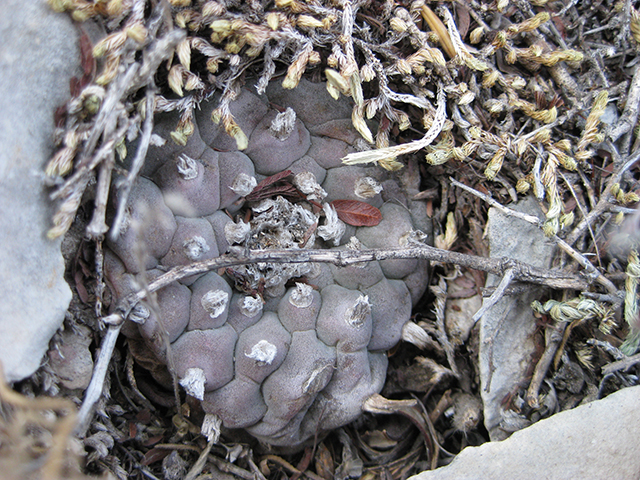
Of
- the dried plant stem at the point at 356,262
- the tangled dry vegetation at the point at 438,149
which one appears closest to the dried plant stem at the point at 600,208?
the tangled dry vegetation at the point at 438,149

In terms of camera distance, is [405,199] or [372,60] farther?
[405,199]

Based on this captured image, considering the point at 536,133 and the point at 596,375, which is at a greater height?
the point at 536,133

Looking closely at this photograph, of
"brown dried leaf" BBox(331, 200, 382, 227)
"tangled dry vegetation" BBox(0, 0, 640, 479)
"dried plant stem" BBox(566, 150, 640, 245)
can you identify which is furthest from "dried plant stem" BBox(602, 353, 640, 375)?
"brown dried leaf" BBox(331, 200, 382, 227)

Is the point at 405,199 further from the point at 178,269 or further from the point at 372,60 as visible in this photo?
the point at 178,269

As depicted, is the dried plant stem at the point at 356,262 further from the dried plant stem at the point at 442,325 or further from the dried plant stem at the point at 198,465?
the dried plant stem at the point at 198,465

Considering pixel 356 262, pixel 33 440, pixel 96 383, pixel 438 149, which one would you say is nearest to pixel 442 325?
pixel 356 262

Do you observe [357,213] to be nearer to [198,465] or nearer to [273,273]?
[273,273]

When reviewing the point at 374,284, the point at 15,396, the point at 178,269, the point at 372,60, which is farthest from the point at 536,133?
the point at 15,396
